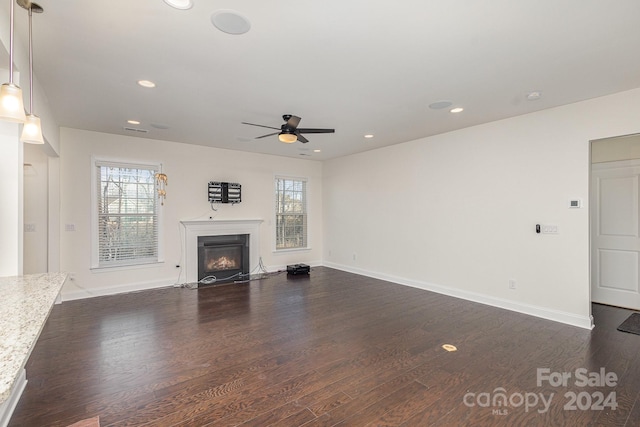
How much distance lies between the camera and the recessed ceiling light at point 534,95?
349 centimetres

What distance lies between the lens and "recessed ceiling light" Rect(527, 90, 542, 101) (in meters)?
3.49

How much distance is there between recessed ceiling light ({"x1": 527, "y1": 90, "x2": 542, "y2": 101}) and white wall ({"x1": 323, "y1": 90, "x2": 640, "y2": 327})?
607 mm

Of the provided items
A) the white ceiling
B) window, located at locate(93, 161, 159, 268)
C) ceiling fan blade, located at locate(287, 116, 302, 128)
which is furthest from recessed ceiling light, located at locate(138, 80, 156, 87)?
window, located at locate(93, 161, 159, 268)

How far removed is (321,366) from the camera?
2.81m

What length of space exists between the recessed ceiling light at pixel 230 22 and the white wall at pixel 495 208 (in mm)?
3965

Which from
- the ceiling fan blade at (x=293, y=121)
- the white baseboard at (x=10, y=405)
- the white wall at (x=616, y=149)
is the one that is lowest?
the white baseboard at (x=10, y=405)

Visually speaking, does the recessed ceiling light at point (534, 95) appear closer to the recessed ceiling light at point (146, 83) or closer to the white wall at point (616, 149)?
the white wall at point (616, 149)

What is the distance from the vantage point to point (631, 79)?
3.19m

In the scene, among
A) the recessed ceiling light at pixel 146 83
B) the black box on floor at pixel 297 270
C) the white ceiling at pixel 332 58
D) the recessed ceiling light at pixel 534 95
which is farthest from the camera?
the black box on floor at pixel 297 270

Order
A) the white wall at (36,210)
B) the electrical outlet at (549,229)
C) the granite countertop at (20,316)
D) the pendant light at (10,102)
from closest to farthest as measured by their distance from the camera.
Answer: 1. the granite countertop at (20,316)
2. the pendant light at (10,102)
3. the electrical outlet at (549,229)
4. the white wall at (36,210)

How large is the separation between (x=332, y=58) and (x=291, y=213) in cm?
522

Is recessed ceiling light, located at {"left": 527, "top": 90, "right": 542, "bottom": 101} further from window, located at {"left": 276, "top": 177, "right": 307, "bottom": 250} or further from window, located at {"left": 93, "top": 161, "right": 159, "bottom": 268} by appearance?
window, located at {"left": 93, "top": 161, "right": 159, "bottom": 268}

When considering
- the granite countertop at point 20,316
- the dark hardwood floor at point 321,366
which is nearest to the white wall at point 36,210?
the dark hardwood floor at point 321,366

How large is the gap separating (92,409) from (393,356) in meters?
2.52
